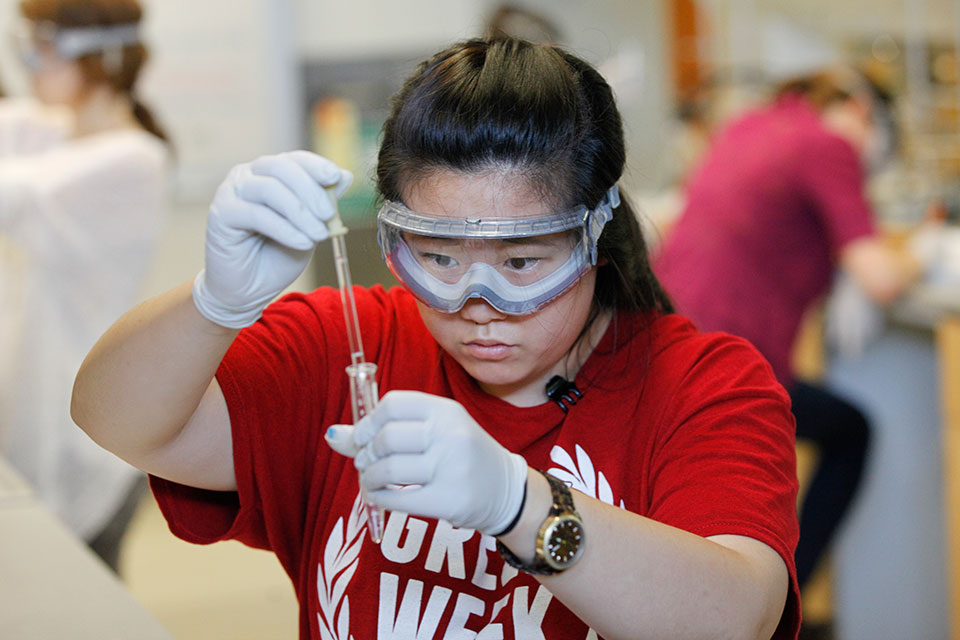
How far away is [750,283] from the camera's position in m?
2.41

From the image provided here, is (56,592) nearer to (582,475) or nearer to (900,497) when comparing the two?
(582,475)

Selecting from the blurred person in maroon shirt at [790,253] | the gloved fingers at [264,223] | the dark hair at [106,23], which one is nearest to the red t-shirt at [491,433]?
the gloved fingers at [264,223]

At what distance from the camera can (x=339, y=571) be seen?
105 centimetres

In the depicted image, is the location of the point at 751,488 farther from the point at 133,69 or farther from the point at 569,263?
the point at 133,69

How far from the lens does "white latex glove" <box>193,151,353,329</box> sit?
34.2 inches

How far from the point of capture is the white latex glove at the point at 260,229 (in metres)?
0.87

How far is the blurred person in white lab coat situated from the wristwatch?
5.31 ft

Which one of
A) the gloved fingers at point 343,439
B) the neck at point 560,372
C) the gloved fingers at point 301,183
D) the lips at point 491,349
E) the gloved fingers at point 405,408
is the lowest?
the neck at point 560,372

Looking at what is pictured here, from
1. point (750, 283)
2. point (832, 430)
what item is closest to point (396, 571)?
point (750, 283)

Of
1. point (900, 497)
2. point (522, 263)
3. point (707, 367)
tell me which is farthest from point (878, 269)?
point (522, 263)

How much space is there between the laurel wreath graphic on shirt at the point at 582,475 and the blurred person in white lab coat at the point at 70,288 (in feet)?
4.73

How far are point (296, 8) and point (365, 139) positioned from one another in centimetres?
62

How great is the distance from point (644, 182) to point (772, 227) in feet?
2.79

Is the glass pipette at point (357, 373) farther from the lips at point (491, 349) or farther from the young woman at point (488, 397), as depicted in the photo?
the lips at point (491, 349)
